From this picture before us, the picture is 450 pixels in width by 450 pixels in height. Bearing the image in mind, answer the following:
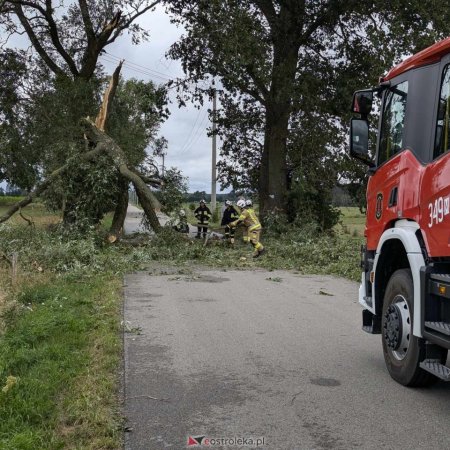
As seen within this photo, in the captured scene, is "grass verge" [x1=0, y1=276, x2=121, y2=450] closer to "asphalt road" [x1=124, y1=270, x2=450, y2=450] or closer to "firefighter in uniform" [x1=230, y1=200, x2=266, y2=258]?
"asphalt road" [x1=124, y1=270, x2=450, y2=450]

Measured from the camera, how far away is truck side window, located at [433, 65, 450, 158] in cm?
429

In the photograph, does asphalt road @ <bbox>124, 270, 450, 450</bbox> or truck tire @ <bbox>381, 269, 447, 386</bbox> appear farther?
truck tire @ <bbox>381, 269, 447, 386</bbox>

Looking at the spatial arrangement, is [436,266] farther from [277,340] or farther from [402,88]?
[277,340]

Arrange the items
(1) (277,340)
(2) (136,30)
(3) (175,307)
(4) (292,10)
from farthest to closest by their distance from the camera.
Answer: (2) (136,30) → (4) (292,10) → (3) (175,307) → (1) (277,340)

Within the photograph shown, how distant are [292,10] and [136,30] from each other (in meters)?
7.32

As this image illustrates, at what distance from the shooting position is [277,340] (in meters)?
6.71

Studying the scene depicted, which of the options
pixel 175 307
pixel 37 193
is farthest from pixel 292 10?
pixel 175 307

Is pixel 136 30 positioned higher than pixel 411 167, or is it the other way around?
pixel 136 30

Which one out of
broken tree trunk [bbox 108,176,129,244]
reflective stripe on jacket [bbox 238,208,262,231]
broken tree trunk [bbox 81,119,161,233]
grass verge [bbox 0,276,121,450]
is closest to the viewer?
grass verge [bbox 0,276,121,450]

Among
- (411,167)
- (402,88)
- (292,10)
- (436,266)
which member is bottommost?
(436,266)

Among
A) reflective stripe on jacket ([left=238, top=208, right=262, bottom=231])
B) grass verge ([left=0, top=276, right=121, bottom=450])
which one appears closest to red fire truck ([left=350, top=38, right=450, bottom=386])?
grass verge ([left=0, top=276, right=121, bottom=450])

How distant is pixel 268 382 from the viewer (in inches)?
202

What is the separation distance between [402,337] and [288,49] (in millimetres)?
16970

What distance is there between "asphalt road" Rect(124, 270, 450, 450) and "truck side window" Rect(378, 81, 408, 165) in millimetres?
2106
